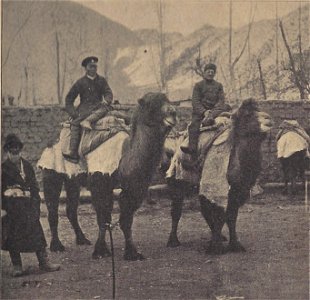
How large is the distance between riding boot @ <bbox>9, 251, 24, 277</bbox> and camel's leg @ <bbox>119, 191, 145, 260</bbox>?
76 centimetres

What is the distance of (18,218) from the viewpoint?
4.70 metres

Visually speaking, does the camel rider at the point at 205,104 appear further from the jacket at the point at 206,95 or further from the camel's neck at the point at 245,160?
the camel's neck at the point at 245,160

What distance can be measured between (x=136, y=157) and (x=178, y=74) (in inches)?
30.0

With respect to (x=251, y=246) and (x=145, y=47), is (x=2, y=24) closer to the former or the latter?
(x=145, y=47)

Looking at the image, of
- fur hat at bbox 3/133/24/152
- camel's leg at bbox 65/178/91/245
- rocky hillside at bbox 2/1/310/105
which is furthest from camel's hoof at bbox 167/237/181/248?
fur hat at bbox 3/133/24/152

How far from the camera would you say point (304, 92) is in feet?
17.4

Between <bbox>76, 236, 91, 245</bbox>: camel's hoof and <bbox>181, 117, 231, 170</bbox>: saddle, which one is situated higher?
<bbox>181, 117, 231, 170</bbox>: saddle

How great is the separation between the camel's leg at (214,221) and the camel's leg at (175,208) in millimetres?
217

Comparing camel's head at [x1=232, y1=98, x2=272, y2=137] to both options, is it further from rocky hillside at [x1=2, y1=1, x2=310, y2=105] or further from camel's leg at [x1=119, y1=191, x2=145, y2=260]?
camel's leg at [x1=119, y1=191, x2=145, y2=260]

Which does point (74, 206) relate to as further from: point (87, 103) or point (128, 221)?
point (87, 103)

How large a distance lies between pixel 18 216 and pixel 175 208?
4.04 ft

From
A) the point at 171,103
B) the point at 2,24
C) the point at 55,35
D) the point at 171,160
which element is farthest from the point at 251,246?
the point at 2,24

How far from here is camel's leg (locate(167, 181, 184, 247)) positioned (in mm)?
5078

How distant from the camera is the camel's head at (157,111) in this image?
15.3 ft
